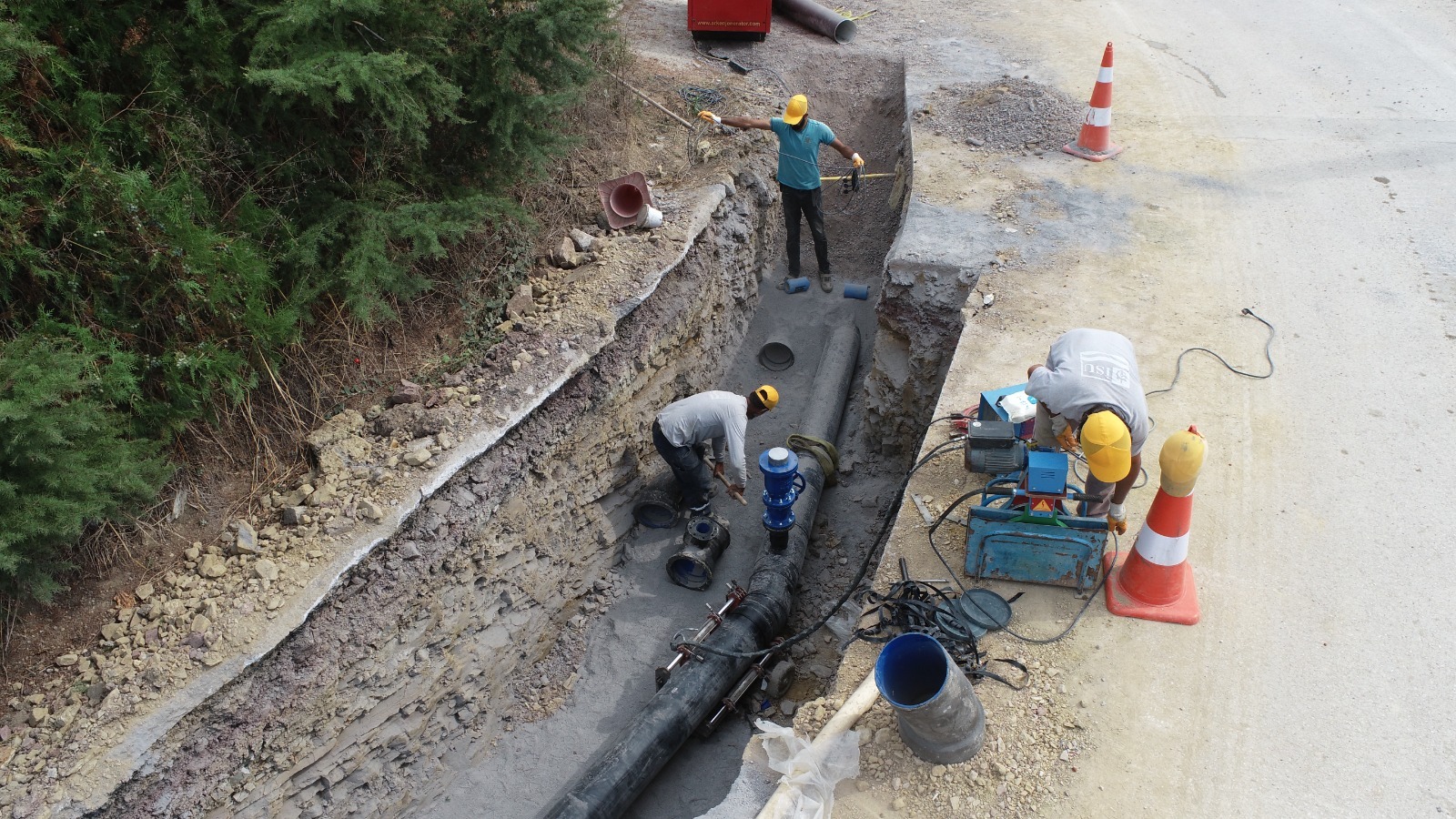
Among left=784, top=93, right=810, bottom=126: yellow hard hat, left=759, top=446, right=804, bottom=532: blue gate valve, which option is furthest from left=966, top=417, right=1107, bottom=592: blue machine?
left=784, top=93, right=810, bottom=126: yellow hard hat

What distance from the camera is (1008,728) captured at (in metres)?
3.85

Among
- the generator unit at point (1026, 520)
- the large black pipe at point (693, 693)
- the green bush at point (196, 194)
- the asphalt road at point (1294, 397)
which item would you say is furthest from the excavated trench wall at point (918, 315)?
the green bush at point (196, 194)

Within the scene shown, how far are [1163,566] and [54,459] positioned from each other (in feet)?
17.7

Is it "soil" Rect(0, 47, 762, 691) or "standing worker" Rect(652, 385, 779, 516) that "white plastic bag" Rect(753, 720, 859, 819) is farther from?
"soil" Rect(0, 47, 762, 691)

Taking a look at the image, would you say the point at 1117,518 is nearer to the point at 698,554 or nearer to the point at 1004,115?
the point at 698,554

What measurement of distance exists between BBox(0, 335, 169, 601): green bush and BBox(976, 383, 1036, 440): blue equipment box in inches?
180

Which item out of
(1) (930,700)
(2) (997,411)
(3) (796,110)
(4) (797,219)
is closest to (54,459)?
(1) (930,700)

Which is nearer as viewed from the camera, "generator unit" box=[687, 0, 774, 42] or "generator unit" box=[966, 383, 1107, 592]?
"generator unit" box=[966, 383, 1107, 592]

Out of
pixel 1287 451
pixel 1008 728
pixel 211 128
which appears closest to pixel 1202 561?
pixel 1287 451

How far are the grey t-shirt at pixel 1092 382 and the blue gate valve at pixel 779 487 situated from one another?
1.99 meters

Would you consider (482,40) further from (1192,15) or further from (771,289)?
(1192,15)

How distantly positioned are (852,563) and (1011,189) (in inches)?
139

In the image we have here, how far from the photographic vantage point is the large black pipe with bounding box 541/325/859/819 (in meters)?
5.21

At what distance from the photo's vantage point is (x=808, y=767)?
371cm
